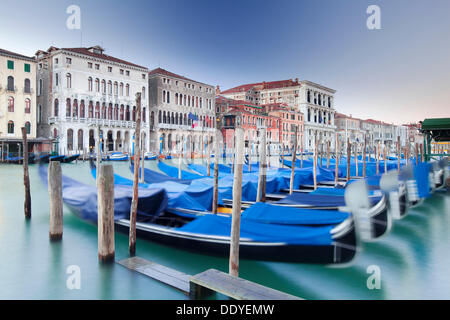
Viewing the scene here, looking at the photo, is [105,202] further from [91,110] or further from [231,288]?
[91,110]

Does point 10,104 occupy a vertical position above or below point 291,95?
below

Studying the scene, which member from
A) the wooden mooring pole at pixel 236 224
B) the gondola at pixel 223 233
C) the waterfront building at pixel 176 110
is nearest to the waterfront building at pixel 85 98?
the waterfront building at pixel 176 110

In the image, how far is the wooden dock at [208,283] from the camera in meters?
1.93

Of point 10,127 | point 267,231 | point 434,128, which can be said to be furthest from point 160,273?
point 10,127

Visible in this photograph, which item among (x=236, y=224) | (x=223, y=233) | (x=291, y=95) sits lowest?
(x=223, y=233)

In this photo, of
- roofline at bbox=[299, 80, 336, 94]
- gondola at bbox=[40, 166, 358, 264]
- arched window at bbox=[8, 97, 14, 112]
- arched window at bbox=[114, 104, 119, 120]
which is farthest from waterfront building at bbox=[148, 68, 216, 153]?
gondola at bbox=[40, 166, 358, 264]

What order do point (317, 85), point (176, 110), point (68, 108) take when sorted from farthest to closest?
point (317, 85)
point (176, 110)
point (68, 108)

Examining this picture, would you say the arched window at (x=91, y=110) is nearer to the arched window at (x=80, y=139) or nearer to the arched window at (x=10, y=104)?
the arched window at (x=80, y=139)

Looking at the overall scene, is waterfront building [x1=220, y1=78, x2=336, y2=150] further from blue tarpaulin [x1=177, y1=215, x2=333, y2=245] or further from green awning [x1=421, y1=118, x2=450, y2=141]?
blue tarpaulin [x1=177, y1=215, x2=333, y2=245]

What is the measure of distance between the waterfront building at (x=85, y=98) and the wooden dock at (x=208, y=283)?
14.9m

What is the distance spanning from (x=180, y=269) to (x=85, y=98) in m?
17.9

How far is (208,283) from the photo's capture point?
214 cm
